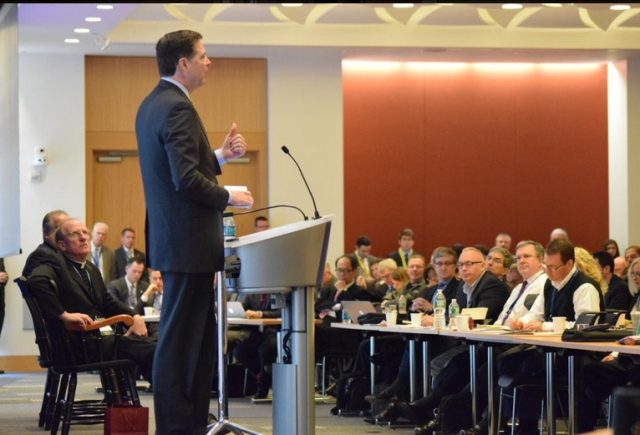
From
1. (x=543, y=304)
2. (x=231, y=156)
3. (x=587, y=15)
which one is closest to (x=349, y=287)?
(x=543, y=304)

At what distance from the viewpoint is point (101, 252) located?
1298cm

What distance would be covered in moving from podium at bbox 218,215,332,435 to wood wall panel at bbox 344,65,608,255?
11.4 meters

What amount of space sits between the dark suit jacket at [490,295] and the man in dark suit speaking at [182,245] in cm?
368

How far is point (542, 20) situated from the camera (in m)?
13.4

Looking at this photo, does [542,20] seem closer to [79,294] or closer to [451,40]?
[451,40]

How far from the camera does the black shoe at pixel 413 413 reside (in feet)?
23.2

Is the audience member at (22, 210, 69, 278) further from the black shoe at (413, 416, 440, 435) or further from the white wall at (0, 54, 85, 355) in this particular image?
the white wall at (0, 54, 85, 355)

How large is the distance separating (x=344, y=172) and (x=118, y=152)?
3.15 m

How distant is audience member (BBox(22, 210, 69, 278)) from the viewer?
6016 millimetres

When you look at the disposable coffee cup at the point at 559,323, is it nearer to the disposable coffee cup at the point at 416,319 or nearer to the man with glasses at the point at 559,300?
the man with glasses at the point at 559,300

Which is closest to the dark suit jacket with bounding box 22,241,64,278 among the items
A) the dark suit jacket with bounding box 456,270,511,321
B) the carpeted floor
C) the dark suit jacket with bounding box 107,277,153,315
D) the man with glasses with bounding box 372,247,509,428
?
the carpeted floor

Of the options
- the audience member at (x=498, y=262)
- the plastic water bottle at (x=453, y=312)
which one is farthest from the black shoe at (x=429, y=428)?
the audience member at (x=498, y=262)

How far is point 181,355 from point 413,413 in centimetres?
349

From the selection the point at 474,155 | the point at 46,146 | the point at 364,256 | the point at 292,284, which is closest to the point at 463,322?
the point at 292,284
